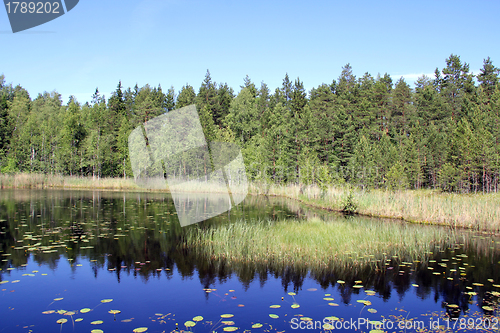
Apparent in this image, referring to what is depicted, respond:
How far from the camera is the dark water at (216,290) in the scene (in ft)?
20.4

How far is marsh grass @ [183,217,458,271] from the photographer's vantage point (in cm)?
1016

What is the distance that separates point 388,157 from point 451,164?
7.66 metres

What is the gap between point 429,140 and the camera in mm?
44969

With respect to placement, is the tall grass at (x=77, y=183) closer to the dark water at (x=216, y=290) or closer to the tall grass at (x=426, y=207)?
the tall grass at (x=426, y=207)

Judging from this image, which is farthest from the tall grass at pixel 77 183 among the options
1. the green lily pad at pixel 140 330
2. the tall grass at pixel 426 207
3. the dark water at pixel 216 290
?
the green lily pad at pixel 140 330

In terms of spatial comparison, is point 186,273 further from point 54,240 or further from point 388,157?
point 388,157

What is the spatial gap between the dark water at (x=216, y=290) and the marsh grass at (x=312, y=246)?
449 millimetres

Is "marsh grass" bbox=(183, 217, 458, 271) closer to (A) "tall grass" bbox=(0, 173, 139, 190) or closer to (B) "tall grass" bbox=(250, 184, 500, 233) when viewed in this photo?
(B) "tall grass" bbox=(250, 184, 500, 233)

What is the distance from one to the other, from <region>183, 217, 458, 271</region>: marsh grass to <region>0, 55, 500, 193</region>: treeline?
13.5 m

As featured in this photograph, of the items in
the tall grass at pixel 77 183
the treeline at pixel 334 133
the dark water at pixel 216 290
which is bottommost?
the dark water at pixel 216 290

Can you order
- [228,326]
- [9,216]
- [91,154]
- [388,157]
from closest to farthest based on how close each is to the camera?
1. [228,326]
2. [9,216]
3. [388,157]
4. [91,154]

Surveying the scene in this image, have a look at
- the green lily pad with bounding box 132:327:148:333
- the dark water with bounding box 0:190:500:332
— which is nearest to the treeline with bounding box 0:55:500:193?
the dark water with bounding box 0:190:500:332

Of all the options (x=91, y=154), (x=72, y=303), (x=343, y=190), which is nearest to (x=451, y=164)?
(x=343, y=190)

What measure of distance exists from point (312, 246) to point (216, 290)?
3.92m
